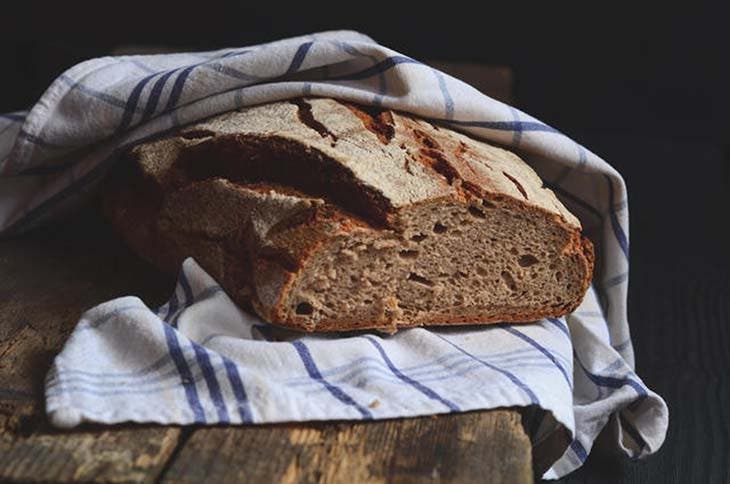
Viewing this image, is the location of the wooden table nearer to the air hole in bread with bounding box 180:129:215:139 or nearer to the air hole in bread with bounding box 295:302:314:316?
the air hole in bread with bounding box 295:302:314:316

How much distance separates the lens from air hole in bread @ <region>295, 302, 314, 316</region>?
1.86 meters

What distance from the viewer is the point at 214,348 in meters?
1.78

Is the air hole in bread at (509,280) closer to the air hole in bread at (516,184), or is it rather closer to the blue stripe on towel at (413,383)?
the air hole in bread at (516,184)

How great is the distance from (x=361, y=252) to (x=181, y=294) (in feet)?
1.00

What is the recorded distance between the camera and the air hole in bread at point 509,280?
2.00m

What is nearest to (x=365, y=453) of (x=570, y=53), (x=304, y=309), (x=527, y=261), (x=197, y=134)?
(x=304, y=309)

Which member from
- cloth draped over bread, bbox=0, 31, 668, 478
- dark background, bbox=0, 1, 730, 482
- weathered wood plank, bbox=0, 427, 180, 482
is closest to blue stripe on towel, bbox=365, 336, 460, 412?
cloth draped over bread, bbox=0, 31, 668, 478

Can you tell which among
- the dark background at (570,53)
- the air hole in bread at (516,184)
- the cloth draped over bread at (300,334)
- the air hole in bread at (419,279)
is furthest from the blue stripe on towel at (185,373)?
the dark background at (570,53)

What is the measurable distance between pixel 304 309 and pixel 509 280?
14.4 inches

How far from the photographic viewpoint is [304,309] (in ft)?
6.14

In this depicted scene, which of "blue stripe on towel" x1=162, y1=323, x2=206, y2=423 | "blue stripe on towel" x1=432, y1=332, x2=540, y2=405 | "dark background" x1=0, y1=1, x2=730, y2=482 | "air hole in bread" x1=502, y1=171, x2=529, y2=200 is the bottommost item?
"dark background" x1=0, y1=1, x2=730, y2=482

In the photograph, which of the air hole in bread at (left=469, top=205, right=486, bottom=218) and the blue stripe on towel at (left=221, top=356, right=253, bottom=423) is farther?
the air hole in bread at (left=469, top=205, right=486, bottom=218)

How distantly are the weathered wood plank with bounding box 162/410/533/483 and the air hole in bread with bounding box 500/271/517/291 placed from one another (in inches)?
14.8

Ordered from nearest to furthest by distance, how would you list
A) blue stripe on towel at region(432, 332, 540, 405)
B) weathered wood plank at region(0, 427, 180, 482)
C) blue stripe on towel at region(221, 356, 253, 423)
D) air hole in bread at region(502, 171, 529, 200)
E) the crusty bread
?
weathered wood plank at region(0, 427, 180, 482)
blue stripe on towel at region(221, 356, 253, 423)
blue stripe on towel at region(432, 332, 540, 405)
the crusty bread
air hole in bread at region(502, 171, 529, 200)
